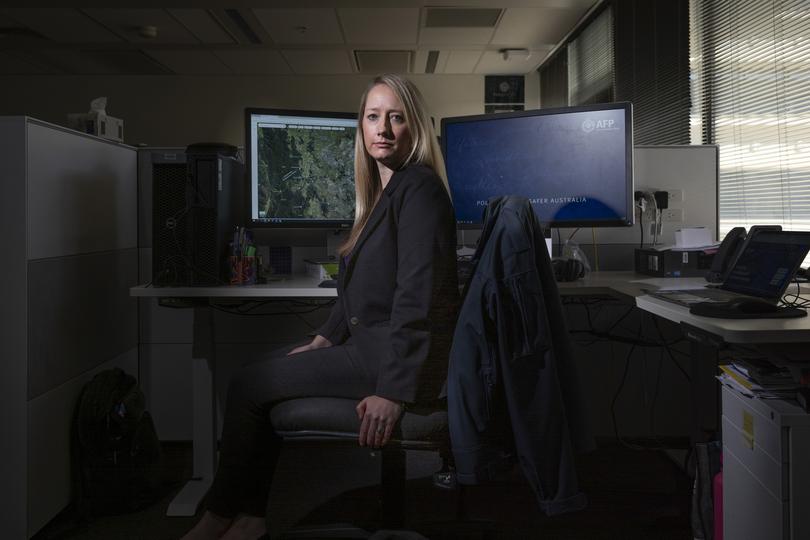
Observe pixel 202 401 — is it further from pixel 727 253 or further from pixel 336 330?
pixel 727 253

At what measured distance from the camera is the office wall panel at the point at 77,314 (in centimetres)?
185

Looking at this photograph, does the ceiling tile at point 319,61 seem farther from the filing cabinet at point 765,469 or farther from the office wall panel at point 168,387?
the filing cabinet at point 765,469

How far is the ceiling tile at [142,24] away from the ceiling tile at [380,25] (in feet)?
4.84

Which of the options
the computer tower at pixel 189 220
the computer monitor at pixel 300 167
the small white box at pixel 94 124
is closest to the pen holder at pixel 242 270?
the computer tower at pixel 189 220

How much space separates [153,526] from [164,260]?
0.81 metres

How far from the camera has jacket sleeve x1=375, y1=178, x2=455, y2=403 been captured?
1.24 metres

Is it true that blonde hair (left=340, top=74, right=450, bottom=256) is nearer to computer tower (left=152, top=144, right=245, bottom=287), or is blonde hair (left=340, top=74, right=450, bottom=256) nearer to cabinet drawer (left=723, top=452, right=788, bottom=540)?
computer tower (left=152, top=144, right=245, bottom=287)

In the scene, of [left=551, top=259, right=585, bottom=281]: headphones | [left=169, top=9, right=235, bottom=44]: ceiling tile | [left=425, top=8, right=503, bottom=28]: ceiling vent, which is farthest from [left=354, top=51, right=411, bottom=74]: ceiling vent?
[left=551, top=259, right=585, bottom=281]: headphones

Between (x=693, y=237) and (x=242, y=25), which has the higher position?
(x=242, y=25)

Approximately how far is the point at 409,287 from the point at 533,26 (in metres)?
5.06

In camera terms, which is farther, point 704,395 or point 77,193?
point 77,193

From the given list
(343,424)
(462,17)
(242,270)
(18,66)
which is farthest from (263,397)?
(18,66)

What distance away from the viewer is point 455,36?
598 centimetres

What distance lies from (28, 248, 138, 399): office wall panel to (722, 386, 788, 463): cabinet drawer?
1805 mm
